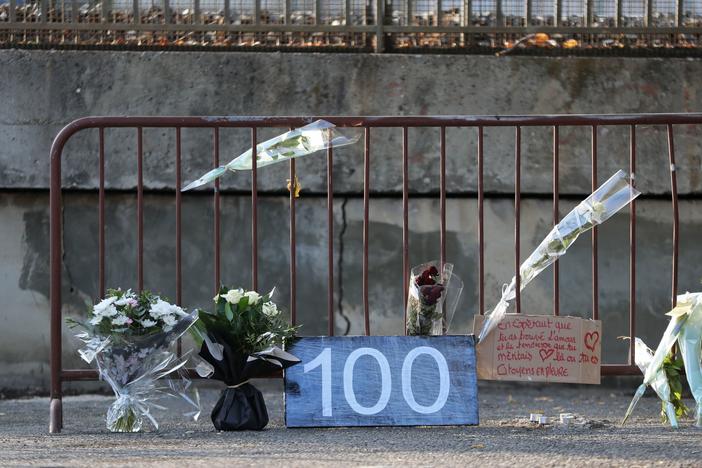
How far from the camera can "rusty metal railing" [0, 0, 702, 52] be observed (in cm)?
649

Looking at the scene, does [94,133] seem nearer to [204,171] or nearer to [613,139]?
[204,171]

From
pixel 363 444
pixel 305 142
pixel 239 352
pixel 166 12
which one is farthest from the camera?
pixel 166 12

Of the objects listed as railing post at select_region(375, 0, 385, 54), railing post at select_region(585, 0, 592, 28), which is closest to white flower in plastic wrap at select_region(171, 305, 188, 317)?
railing post at select_region(375, 0, 385, 54)

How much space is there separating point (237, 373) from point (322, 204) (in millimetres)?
1954

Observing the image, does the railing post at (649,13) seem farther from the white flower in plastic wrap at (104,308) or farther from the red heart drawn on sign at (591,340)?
the white flower in plastic wrap at (104,308)

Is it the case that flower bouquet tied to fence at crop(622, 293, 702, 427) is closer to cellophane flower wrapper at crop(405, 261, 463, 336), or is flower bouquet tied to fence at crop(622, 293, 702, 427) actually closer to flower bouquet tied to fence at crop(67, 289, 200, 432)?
cellophane flower wrapper at crop(405, 261, 463, 336)

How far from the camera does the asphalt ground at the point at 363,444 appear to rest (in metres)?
3.73

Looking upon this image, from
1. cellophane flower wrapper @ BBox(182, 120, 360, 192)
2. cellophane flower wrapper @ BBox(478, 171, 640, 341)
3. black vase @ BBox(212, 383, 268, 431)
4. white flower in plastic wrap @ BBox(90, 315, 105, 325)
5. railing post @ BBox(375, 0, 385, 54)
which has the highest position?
railing post @ BBox(375, 0, 385, 54)

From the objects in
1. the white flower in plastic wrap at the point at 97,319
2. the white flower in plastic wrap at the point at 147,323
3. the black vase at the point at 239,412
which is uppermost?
the white flower in plastic wrap at the point at 97,319

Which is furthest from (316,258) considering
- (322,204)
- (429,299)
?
(429,299)

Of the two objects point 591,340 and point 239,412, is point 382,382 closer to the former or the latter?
point 239,412

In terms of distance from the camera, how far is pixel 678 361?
15.5 ft

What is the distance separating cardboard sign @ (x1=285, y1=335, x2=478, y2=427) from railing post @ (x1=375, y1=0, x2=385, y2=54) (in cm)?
242

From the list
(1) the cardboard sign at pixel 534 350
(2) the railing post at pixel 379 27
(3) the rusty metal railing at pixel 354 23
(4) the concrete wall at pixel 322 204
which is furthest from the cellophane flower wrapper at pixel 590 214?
(2) the railing post at pixel 379 27
